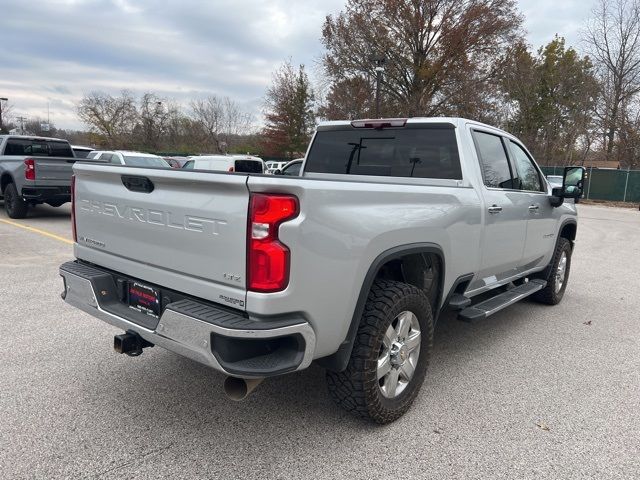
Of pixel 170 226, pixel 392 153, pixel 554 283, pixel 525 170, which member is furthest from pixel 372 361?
pixel 554 283

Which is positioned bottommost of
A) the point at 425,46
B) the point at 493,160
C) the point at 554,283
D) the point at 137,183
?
the point at 554,283

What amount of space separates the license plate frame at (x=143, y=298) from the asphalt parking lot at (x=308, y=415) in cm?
71

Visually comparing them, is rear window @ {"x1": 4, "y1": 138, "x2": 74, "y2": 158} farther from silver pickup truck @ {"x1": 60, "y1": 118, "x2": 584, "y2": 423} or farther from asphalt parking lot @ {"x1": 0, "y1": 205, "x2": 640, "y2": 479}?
silver pickup truck @ {"x1": 60, "y1": 118, "x2": 584, "y2": 423}

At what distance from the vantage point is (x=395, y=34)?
2900 centimetres

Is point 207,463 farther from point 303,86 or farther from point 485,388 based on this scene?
point 303,86

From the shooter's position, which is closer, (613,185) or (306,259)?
(306,259)

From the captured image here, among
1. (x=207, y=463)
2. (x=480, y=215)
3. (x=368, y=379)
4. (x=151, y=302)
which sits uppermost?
(x=480, y=215)

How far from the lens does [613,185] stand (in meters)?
27.8

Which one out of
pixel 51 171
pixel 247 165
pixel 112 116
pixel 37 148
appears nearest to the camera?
pixel 51 171

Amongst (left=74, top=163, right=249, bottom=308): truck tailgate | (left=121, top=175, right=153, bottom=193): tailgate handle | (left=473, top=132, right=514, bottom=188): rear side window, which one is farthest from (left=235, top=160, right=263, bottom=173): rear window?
(left=121, top=175, right=153, bottom=193): tailgate handle

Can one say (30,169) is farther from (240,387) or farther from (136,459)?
(240,387)

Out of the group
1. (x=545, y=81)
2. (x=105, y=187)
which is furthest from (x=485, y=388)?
(x=545, y=81)

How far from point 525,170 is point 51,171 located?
962 cm

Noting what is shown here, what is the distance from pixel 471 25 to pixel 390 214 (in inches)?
1159
